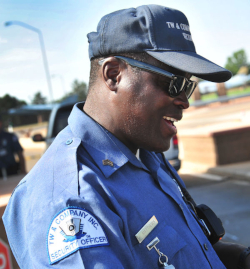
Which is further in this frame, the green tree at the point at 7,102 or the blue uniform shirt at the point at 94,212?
the green tree at the point at 7,102

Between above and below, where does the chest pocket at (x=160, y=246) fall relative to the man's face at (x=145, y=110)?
below

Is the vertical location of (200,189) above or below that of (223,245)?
below

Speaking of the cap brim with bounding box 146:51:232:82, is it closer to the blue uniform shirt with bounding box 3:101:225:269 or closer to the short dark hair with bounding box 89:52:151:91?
the short dark hair with bounding box 89:52:151:91

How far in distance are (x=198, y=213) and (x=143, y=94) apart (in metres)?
0.78

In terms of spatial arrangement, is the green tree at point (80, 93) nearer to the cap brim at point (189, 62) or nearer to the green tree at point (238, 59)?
the cap brim at point (189, 62)

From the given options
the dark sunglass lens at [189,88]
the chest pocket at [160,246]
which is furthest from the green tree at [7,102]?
the chest pocket at [160,246]

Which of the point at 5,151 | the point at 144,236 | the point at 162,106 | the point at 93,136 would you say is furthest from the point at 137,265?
the point at 5,151

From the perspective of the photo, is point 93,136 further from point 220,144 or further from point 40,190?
point 220,144

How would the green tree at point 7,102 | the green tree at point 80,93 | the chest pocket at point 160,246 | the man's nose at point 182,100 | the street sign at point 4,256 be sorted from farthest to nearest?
the green tree at point 80,93
the green tree at point 7,102
the street sign at point 4,256
the man's nose at point 182,100
the chest pocket at point 160,246

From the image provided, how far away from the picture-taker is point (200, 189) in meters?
7.11

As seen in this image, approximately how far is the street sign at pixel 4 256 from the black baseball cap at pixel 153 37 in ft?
5.98

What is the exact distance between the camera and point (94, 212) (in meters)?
1.10

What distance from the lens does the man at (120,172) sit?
3.52ft

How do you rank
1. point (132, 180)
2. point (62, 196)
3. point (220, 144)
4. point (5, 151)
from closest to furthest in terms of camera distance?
point (62, 196) → point (132, 180) → point (5, 151) → point (220, 144)
